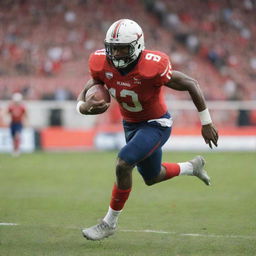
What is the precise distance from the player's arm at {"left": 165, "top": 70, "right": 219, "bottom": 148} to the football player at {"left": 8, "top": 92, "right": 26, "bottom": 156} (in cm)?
1195

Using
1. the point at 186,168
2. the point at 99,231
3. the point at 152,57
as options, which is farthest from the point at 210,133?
the point at 99,231

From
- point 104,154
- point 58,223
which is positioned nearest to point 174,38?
point 104,154

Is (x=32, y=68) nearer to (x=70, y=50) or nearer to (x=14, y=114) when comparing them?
(x=70, y=50)

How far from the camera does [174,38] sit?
24906mm

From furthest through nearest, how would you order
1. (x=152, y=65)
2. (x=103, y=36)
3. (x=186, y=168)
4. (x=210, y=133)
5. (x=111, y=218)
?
(x=103, y=36)
(x=186, y=168)
(x=210, y=133)
(x=111, y=218)
(x=152, y=65)

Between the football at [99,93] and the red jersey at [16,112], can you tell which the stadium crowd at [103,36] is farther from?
the football at [99,93]

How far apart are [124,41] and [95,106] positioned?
606 mm

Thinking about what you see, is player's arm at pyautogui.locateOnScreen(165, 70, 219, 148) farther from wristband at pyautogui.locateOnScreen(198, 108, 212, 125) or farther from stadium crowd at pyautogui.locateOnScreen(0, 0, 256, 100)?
stadium crowd at pyautogui.locateOnScreen(0, 0, 256, 100)

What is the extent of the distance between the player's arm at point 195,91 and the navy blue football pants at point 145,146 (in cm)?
37

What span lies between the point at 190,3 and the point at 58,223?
62.1 ft

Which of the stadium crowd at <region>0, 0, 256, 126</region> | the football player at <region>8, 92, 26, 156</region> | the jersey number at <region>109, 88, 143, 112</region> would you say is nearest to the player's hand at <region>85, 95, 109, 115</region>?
the jersey number at <region>109, 88, 143, 112</region>

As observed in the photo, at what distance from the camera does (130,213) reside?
26.8 ft

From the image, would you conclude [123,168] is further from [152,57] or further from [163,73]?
[152,57]

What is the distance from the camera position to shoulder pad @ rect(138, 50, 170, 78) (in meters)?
6.13
